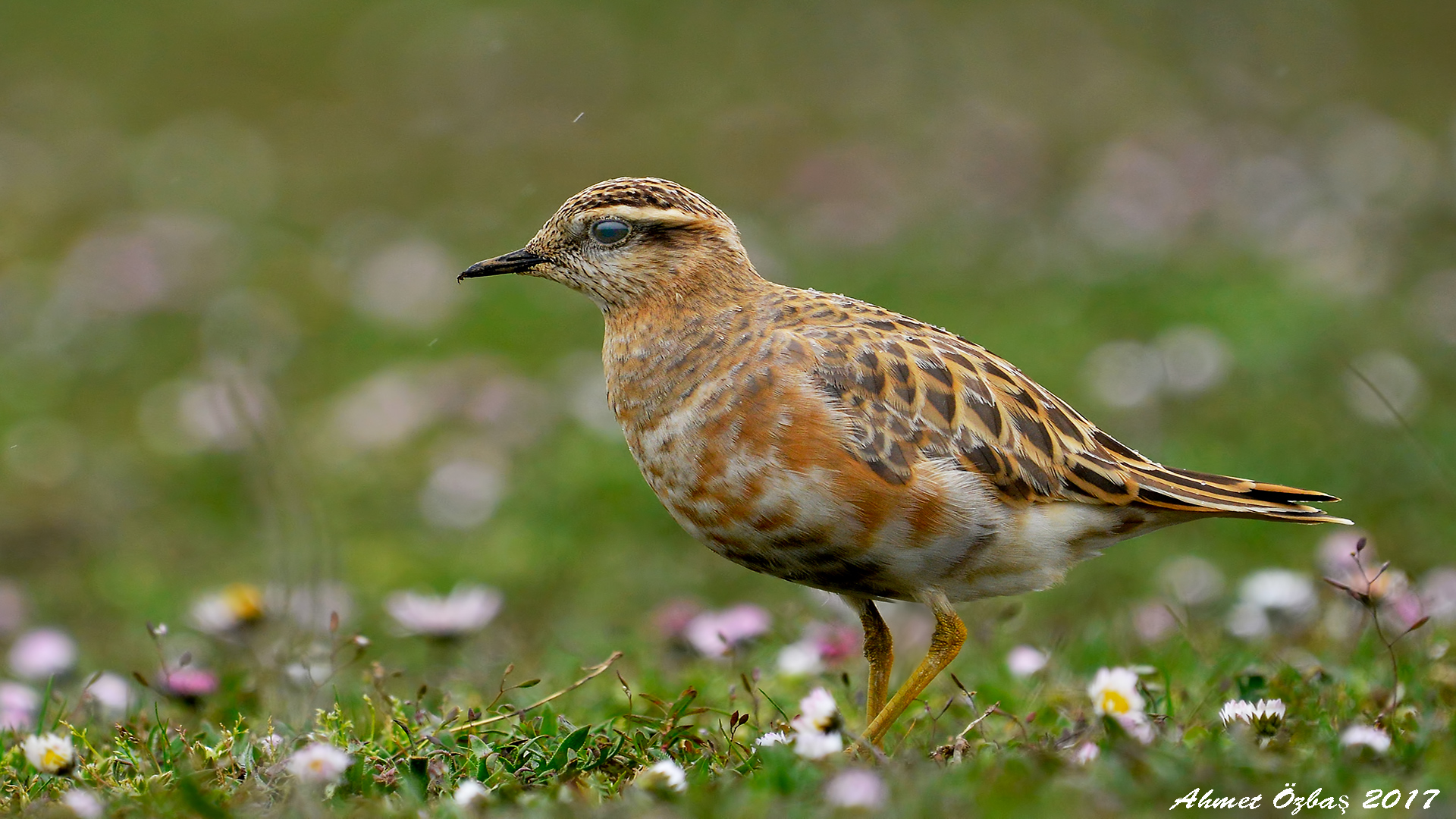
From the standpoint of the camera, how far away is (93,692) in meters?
5.86

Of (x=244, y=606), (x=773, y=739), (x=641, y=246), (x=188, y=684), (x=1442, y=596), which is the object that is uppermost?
(x=641, y=246)

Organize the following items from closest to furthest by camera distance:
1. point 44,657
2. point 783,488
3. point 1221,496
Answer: point 783,488, point 1221,496, point 44,657

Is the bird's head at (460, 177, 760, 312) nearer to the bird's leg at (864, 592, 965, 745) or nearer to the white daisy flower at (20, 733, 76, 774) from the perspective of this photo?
the bird's leg at (864, 592, 965, 745)

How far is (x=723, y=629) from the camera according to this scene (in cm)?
608

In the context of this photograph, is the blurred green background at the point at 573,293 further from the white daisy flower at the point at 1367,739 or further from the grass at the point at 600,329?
the white daisy flower at the point at 1367,739

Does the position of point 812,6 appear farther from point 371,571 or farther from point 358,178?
point 371,571

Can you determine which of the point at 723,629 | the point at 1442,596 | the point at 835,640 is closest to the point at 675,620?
the point at 723,629

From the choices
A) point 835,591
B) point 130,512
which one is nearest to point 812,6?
point 130,512

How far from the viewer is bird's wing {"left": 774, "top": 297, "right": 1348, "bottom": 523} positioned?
201 inches

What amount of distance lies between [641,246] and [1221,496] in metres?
2.33

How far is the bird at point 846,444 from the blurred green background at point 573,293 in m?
1.09

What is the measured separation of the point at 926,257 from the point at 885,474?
903 centimetres

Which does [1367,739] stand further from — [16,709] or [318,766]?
[16,709]

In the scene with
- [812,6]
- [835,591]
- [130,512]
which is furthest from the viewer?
[812,6]
